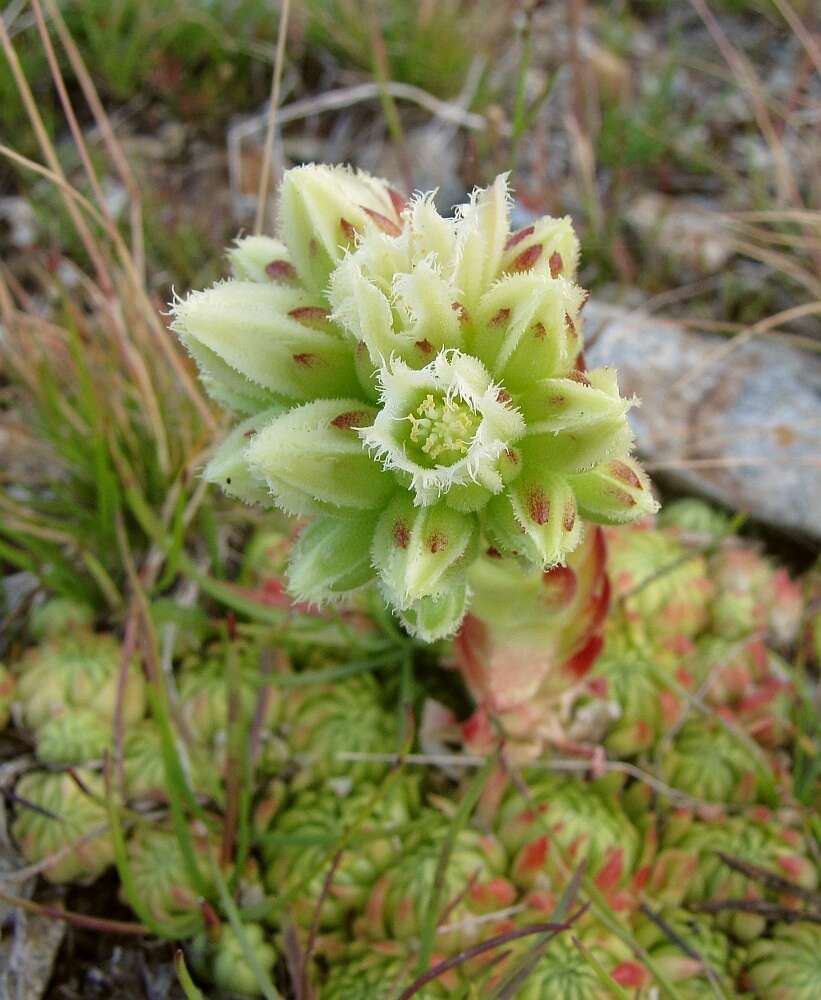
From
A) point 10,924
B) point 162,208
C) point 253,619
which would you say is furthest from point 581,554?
point 162,208

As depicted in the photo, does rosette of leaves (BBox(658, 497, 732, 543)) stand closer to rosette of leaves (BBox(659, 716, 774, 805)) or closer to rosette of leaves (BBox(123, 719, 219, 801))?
rosette of leaves (BBox(659, 716, 774, 805))

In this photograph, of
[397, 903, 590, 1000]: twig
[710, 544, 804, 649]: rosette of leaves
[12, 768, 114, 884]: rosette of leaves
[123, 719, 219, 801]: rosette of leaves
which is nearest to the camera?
[397, 903, 590, 1000]: twig

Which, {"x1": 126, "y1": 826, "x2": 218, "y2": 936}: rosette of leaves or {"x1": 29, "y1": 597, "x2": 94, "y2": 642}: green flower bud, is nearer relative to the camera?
{"x1": 126, "y1": 826, "x2": 218, "y2": 936}: rosette of leaves

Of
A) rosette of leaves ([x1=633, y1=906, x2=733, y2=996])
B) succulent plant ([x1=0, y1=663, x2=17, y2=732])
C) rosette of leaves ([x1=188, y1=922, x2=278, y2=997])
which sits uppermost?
succulent plant ([x1=0, y1=663, x2=17, y2=732])

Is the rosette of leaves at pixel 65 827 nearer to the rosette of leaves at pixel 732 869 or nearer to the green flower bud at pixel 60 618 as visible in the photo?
the green flower bud at pixel 60 618

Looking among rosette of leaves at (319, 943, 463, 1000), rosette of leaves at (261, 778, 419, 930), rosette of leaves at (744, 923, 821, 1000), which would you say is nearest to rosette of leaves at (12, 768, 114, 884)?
rosette of leaves at (261, 778, 419, 930)

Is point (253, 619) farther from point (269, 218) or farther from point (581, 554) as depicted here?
point (269, 218)

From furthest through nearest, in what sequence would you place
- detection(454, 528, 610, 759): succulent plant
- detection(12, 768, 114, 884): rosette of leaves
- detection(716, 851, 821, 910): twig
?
detection(12, 768, 114, 884): rosette of leaves, detection(716, 851, 821, 910): twig, detection(454, 528, 610, 759): succulent plant
